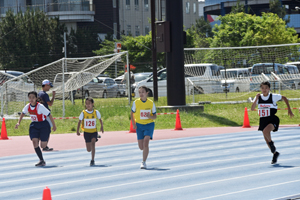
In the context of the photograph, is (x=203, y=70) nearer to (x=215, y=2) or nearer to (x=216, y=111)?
(x=216, y=111)

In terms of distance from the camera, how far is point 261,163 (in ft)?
32.8

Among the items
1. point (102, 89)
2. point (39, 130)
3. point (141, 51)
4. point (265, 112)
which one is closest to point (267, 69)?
point (102, 89)

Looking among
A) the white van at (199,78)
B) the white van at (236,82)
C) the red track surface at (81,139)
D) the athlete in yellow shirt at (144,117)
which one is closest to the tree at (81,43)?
the white van at (199,78)

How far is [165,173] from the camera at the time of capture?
9133mm

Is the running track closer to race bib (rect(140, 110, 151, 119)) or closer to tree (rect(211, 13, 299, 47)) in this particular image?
race bib (rect(140, 110, 151, 119))

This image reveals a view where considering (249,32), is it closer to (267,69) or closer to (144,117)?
(267,69)

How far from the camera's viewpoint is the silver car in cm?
2593

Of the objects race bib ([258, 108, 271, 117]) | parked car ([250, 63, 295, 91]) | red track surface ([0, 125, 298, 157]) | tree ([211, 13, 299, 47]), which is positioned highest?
tree ([211, 13, 299, 47])

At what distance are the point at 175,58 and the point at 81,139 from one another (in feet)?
22.0

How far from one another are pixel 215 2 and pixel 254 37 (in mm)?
32926

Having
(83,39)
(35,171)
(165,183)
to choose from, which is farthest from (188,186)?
(83,39)

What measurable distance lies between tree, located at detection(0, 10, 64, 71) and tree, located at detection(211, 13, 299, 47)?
16966 millimetres

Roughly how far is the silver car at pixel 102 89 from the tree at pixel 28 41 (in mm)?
22514

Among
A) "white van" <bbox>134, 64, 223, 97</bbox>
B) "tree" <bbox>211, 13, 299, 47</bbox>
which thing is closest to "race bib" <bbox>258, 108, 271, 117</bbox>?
"white van" <bbox>134, 64, 223, 97</bbox>
